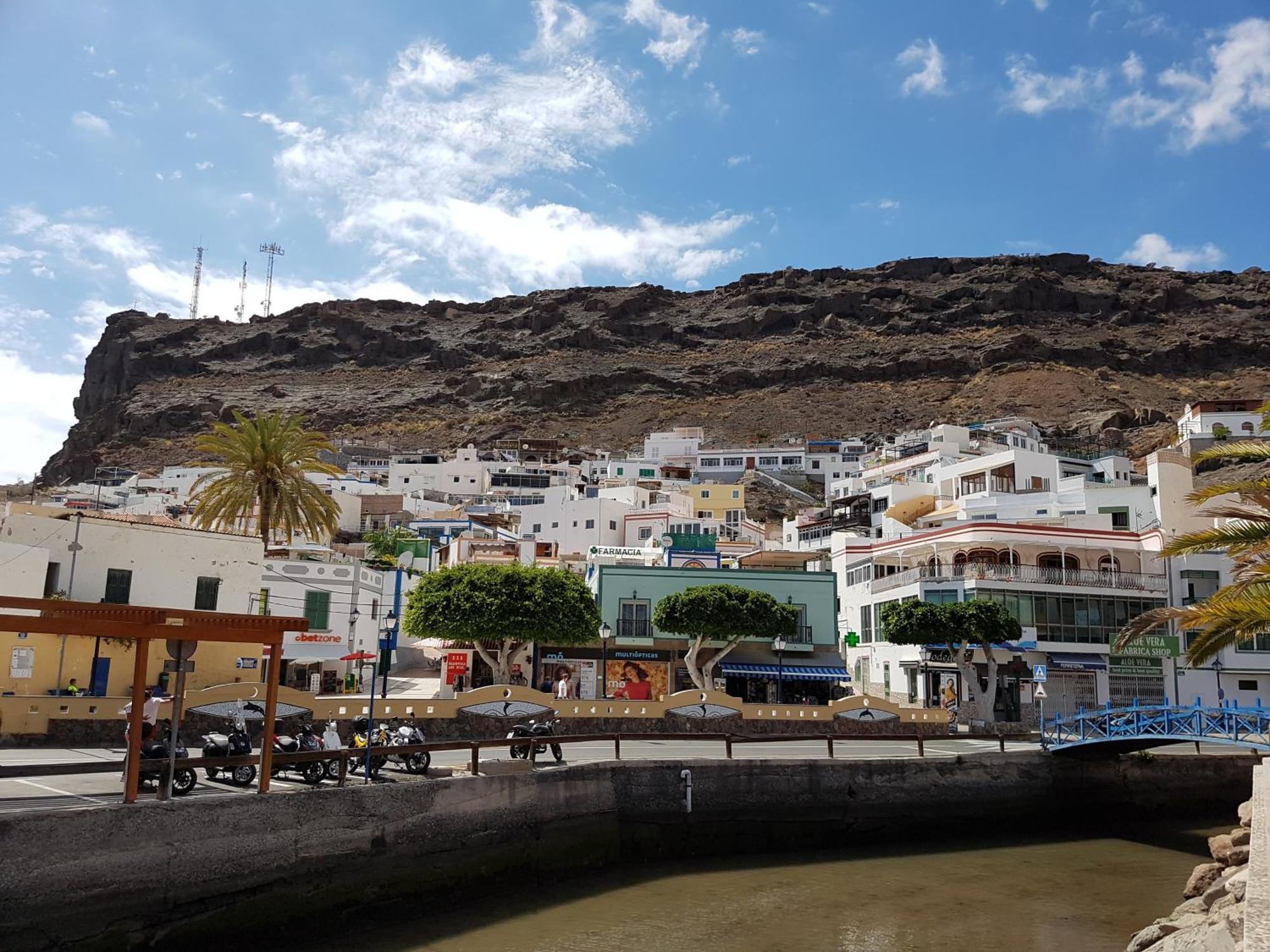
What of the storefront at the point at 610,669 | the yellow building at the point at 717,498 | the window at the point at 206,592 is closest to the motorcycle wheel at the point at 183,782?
the window at the point at 206,592

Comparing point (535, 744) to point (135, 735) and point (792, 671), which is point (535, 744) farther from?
point (792, 671)

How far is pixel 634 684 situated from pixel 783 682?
6.76m

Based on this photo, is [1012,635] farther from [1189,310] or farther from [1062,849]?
[1189,310]

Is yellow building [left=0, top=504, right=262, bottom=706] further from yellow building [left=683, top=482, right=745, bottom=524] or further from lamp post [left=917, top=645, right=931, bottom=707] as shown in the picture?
yellow building [left=683, top=482, right=745, bottom=524]

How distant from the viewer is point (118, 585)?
3469cm

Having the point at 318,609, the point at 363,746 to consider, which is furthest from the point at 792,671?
the point at 363,746

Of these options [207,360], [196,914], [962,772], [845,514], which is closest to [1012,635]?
[962,772]

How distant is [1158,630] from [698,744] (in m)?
24.4

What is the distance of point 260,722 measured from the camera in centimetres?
2770

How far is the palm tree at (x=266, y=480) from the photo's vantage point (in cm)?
4175

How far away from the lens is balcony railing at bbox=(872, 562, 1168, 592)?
44938 mm

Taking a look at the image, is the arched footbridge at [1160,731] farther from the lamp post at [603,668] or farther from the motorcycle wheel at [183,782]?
the motorcycle wheel at [183,782]

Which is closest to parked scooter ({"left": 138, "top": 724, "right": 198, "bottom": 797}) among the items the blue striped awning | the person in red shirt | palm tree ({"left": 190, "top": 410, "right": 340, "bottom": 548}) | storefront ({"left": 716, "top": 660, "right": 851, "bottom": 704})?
palm tree ({"left": 190, "top": 410, "right": 340, "bottom": 548})

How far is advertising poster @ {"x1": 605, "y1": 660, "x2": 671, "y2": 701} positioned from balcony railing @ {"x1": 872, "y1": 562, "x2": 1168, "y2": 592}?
12081 mm
